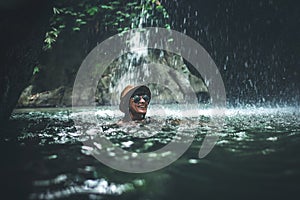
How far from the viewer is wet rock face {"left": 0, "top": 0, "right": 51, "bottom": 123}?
12.3 feet

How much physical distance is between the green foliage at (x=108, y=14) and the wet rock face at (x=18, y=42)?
6.83m

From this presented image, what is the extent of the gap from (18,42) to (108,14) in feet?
31.9

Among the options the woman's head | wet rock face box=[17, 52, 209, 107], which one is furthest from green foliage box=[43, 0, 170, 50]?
the woman's head

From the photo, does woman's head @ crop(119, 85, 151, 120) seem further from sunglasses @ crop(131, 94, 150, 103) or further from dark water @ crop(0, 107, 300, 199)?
dark water @ crop(0, 107, 300, 199)

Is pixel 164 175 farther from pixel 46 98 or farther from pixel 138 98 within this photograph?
pixel 46 98

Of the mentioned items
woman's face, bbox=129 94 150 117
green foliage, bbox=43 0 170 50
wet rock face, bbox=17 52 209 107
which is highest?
green foliage, bbox=43 0 170 50

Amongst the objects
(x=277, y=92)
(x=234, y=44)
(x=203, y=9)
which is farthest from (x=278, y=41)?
(x=203, y=9)

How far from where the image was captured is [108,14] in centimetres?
1302

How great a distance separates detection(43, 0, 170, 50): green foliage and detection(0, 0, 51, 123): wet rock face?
683cm

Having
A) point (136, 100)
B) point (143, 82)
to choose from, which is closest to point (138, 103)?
point (136, 100)

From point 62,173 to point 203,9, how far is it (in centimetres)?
1429

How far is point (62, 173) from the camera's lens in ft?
7.39

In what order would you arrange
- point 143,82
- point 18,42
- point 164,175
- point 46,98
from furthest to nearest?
point 143,82 < point 46,98 < point 18,42 < point 164,175

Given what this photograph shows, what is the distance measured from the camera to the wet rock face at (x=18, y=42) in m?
3.74
